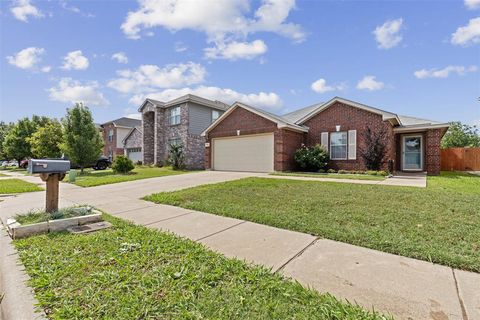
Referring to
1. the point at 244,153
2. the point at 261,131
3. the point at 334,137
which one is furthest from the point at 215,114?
the point at 334,137

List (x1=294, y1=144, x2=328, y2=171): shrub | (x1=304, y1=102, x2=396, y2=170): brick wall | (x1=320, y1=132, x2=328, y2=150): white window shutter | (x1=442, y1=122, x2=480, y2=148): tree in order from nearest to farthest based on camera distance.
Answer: (x1=304, y1=102, x2=396, y2=170): brick wall
(x1=294, y1=144, x2=328, y2=171): shrub
(x1=320, y1=132, x2=328, y2=150): white window shutter
(x1=442, y1=122, x2=480, y2=148): tree

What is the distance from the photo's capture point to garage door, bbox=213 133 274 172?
15555 mm

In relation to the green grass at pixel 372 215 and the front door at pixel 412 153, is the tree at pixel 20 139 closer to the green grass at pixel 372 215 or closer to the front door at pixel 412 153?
the green grass at pixel 372 215

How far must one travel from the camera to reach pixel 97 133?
1830 centimetres

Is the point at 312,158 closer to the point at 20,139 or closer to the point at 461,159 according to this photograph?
the point at 461,159

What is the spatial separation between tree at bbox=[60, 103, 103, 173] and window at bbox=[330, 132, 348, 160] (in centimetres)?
1742

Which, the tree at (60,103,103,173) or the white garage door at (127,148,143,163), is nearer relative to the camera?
the tree at (60,103,103,173)

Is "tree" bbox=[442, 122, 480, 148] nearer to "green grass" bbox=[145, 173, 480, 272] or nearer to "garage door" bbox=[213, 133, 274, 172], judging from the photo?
"garage door" bbox=[213, 133, 274, 172]

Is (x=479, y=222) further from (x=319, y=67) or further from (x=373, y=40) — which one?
(x=319, y=67)

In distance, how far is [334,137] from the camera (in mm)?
15008

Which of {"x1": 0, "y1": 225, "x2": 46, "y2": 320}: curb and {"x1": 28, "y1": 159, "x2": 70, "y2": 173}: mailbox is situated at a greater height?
{"x1": 28, "y1": 159, "x2": 70, "y2": 173}: mailbox

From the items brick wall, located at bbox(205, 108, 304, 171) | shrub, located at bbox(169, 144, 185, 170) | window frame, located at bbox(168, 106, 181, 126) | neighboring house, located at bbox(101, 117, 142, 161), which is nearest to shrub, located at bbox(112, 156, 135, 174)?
shrub, located at bbox(169, 144, 185, 170)

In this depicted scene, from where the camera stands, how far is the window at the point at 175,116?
21.7 metres

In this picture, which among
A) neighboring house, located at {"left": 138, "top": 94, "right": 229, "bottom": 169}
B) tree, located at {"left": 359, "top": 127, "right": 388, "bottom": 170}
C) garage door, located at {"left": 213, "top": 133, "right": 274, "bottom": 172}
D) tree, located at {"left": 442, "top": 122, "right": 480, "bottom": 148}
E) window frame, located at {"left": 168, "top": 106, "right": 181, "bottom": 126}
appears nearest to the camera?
tree, located at {"left": 359, "top": 127, "right": 388, "bottom": 170}
